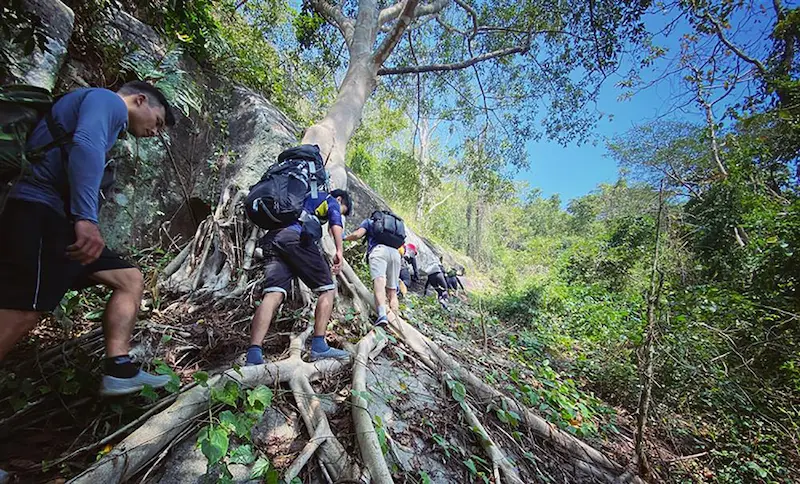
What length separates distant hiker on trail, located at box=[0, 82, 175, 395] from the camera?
1.38 m

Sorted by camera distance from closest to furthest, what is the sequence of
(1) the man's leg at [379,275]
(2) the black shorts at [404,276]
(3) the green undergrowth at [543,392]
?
(3) the green undergrowth at [543,392] → (1) the man's leg at [379,275] → (2) the black shorts at [404,276]

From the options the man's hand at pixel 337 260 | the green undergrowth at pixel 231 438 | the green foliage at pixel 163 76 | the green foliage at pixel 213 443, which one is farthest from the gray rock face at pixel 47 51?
the green foliage at pixel 213 443

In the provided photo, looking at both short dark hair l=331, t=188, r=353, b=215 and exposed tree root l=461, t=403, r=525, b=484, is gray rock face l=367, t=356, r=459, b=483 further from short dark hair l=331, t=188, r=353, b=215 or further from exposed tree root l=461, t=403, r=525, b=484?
short dark hair l=331, t=188, r=353, b=215

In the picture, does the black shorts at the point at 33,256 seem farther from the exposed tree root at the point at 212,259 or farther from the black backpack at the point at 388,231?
the black backpack at the point at 388,231

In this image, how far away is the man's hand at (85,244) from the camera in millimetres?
1437

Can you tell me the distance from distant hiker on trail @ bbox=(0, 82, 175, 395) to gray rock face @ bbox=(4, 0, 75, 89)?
6.77 feet

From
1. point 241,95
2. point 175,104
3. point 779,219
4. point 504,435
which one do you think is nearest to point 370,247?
point 504,435

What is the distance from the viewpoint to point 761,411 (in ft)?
11.8

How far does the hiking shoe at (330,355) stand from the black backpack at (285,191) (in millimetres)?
1004

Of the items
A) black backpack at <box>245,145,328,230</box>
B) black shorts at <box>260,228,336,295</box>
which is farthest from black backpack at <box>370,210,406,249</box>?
black shorts at <box>260,228,336,295</box>

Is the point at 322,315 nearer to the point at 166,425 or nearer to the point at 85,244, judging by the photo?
the point at 166,425

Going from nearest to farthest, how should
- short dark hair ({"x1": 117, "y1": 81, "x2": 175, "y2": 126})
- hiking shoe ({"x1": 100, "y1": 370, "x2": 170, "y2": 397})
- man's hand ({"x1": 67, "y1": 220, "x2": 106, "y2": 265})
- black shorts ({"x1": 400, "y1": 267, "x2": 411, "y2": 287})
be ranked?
man's hand ({"x1": 67, "y1": 220, "x2": 106, "y2": 265})
hiking shoe ({"x1": 100, "y1": 370, "x2": 170, "y2": 397})
short dark hair ({"x1": 117, "y1": 81, "x2": 175, "y2": 126})
black shorts ({"x1": 400, "y1": 267, "x2": 411, "y2": 287})

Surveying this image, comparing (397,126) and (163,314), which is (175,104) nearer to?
(163,314)

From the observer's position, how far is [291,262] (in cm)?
259
